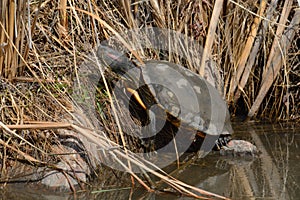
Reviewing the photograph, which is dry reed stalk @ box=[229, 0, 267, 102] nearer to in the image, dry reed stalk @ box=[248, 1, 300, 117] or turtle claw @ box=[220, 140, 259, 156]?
dry reed stalk @ box=[248, 1, 300, 117]

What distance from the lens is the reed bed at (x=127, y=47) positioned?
2.42 meters

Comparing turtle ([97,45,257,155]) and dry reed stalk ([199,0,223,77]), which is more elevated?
dry reed stalk ([199,0,223,77])

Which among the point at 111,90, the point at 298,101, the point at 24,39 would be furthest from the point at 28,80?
the point at 298,101

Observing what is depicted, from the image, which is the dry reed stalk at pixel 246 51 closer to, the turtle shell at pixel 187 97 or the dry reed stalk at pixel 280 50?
the dry reed stalk at pixel 280 50

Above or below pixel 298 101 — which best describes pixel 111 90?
above

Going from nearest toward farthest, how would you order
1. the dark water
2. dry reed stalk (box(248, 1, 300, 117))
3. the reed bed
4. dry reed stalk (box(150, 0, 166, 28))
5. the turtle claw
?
the dark water → the reed bed → the turtle claw → dry reed stalk (box(150, 0, 166, 28)) → dry reed stalk (box(248, 1, 300, 117))

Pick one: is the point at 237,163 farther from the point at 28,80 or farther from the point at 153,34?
the point at 28,80

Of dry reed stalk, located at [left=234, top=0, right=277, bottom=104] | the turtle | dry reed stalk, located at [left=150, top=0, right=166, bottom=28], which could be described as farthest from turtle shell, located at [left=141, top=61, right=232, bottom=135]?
dry reed stalk, located at [left=234, top=0, right=277, bottom=104]

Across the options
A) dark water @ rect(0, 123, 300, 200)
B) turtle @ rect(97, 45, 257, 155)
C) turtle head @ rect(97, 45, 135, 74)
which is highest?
turtle head @ rect(97, 45, 135, 74)

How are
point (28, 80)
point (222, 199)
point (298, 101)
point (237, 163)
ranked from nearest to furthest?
point (222, 199), point (28, 80), point (237, 163), point (298, 101)

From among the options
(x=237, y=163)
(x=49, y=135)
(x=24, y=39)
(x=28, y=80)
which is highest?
(x=24, y=39)

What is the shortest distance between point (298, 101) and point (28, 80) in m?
1.69

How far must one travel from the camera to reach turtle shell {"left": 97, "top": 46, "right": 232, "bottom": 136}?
112 inches

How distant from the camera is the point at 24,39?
8.44ft
